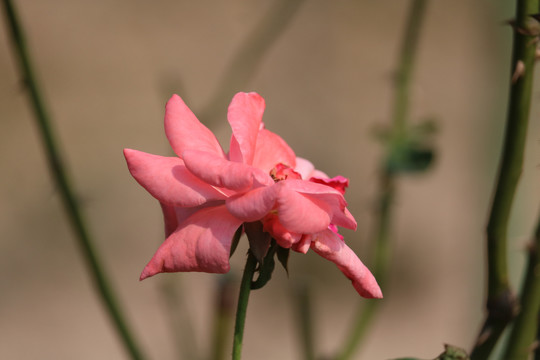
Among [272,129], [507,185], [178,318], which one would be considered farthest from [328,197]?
[272,129]

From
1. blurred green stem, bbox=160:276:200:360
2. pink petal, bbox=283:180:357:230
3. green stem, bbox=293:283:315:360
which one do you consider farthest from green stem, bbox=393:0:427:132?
pink petal, bbox=283:180:357:230

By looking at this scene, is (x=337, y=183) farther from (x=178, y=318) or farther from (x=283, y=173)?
(x=178, y=318)

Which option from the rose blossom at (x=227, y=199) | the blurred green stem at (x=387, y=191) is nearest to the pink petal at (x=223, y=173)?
the rose blossom at (x=227, y=199)

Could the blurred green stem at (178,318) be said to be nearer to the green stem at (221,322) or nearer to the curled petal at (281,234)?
the green stem at (221,322)

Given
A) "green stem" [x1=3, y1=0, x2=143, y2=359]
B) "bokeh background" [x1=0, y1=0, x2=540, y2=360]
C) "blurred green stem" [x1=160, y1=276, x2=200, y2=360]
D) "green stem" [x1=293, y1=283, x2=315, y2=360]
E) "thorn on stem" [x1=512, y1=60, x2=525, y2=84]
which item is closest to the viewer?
"thorn on stem" [x1=512, y1=60, x2=525, y2=84]

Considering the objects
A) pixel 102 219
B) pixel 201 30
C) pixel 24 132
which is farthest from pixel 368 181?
pixel 24 132

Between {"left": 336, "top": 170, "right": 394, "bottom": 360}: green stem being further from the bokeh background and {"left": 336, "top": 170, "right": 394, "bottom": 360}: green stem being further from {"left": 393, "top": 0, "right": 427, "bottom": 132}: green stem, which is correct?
the bokeh background
